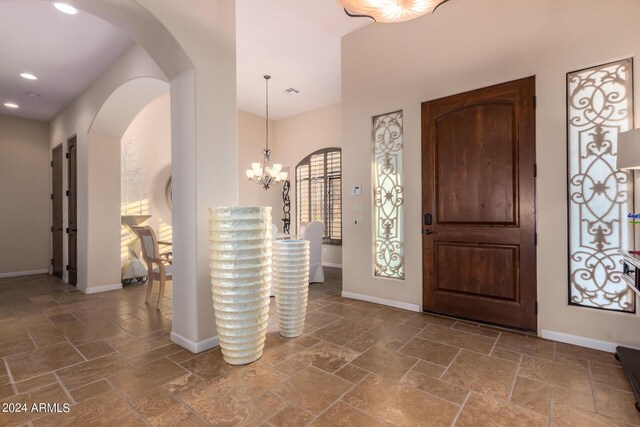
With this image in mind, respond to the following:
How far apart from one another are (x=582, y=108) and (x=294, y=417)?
3248 mm

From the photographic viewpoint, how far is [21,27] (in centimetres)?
343

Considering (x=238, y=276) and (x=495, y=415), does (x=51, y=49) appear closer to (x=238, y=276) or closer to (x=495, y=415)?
(x=238, y=276)

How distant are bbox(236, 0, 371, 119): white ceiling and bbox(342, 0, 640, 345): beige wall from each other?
41cm

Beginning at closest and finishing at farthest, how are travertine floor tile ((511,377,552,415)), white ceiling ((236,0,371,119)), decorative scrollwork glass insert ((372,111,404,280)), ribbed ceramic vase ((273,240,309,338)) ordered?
travertine floor tile ((511,377,552,415))
ribbed ceramic vase ((273,240,309,338))
white ceiling ((236,0,371,119))
decorative scrollwork glass insert ((372,111,404,280))

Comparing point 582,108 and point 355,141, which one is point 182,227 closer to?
point 355,141

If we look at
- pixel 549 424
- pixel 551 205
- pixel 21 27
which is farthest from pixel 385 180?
pixel 21 27

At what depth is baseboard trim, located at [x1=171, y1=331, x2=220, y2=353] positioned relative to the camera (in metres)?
2.61

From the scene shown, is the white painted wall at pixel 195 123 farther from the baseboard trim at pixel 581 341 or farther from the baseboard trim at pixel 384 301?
the baseboard trim at pixel 581 341

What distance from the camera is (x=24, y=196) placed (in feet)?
20.6

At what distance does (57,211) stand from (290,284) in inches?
227

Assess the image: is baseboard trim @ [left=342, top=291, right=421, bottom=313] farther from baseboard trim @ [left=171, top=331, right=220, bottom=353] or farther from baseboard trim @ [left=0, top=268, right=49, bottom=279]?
baseboard trim @ [left=0, top=268, right=49, bottom=279]

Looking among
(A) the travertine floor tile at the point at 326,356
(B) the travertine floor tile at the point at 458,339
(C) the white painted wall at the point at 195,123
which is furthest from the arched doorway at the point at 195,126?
(B) the travertine floor tile at the point at 458,339

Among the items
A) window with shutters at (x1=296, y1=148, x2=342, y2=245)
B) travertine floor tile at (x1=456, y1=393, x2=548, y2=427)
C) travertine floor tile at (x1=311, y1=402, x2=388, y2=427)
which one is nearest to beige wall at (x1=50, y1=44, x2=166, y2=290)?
window with shutters at (x1=296, y1=148, x2=342, y2=245)

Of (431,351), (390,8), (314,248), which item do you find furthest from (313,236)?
(390,8)
